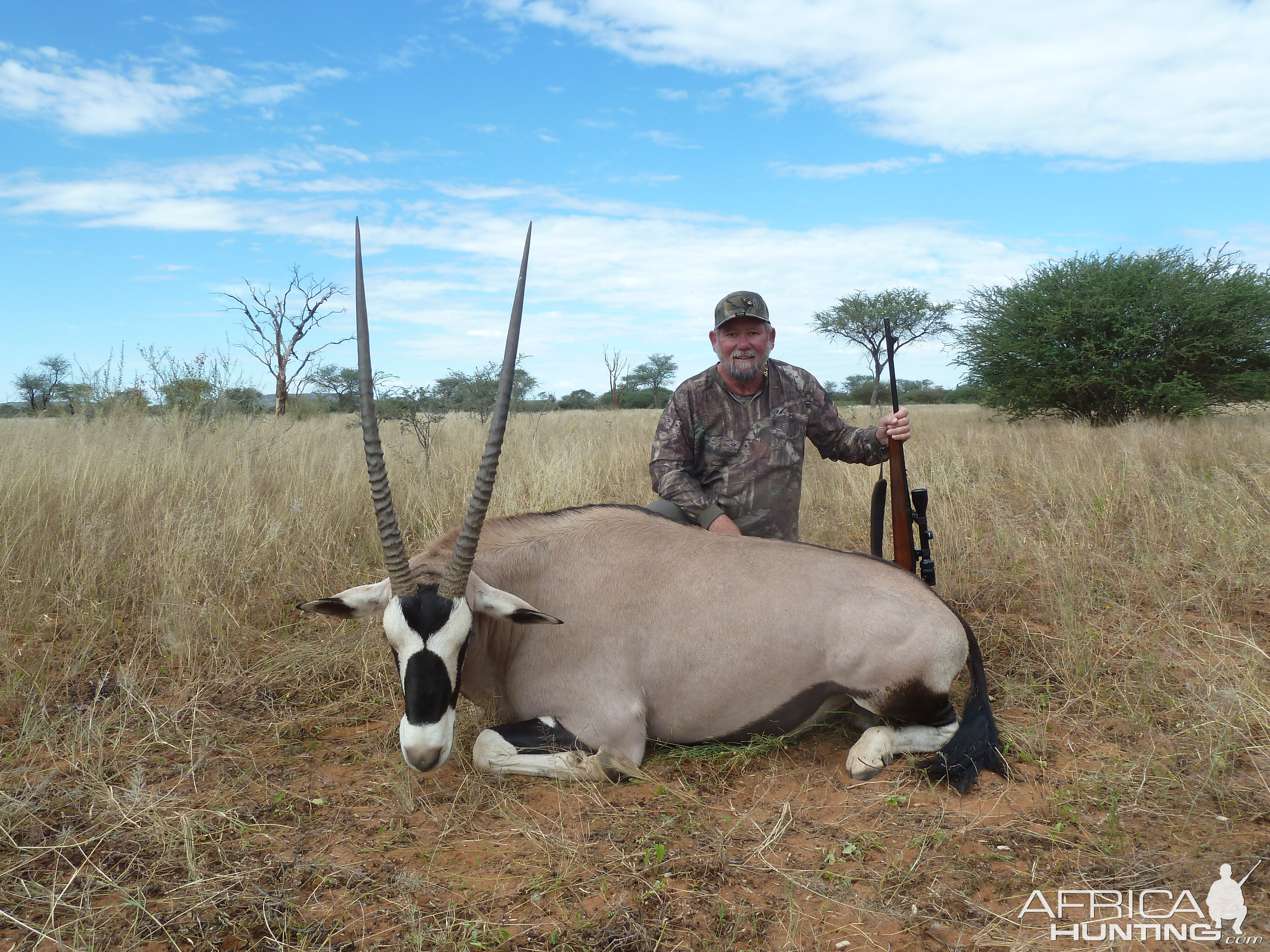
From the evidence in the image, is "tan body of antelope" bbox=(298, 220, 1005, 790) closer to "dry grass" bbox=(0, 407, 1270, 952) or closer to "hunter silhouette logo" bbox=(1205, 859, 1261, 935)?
"dry grass" bbox=(0, 407, 1270, 952)

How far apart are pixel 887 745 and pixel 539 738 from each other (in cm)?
148

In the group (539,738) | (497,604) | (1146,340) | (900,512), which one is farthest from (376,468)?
(1146,340)

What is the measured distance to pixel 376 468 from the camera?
3.14 m

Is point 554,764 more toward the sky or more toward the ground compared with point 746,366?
more toward the ground

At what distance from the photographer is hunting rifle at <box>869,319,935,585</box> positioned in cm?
450

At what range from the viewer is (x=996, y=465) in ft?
33.3

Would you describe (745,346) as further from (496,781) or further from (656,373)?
(656,373)

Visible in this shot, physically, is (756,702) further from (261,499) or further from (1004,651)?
(261,499)

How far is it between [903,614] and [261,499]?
5.36m

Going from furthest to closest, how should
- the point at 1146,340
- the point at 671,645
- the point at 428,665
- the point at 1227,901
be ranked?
1. the point at 1146,340
2. the point at 671,645
3. the point at 428,665
4. the point at 1227,901

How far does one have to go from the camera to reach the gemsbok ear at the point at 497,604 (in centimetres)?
315

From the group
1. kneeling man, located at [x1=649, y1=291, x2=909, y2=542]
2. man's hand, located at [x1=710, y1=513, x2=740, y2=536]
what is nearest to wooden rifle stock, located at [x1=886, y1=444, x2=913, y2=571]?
kneeling man, located at [x1=649, y1=291, x2=909, y2=542]

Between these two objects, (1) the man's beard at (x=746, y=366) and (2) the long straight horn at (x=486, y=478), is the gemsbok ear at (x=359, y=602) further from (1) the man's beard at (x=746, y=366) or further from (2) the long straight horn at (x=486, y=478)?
(1) the man's beard at (x=746, y=366)

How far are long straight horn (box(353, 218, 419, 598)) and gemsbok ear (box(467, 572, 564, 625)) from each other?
0.24 metres
